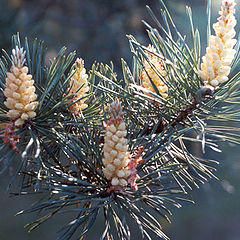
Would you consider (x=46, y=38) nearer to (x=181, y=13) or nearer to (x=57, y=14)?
(x=57, y=14)

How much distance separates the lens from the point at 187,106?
357 mm

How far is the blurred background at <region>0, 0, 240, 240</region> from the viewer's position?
Answer: 187cm

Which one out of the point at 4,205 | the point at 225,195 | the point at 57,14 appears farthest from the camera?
the point at 57,14

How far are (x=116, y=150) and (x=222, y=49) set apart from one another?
0.43ft

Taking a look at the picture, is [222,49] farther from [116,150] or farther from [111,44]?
[111,44]

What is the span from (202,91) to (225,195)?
72.9 inches

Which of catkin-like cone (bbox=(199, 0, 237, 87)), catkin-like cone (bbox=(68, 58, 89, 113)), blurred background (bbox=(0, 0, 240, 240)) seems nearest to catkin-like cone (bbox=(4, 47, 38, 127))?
catkin-like cone (bbox=(68, 58, 89, 113))

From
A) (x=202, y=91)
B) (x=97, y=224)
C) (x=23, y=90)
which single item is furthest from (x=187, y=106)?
(x=97, y=224)

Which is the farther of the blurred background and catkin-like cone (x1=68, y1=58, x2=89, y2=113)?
the blurred background

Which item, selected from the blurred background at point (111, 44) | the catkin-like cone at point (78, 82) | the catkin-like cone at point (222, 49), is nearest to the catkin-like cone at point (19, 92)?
the catkin-like cone at point (78, 82)

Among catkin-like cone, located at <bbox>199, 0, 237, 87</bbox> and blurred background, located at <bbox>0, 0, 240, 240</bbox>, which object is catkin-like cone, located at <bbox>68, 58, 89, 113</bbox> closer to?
catkin-like cone, located at <bbox>199, 0, 237, 87</bbox>

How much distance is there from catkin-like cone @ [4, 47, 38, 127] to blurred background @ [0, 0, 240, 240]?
1.54 m

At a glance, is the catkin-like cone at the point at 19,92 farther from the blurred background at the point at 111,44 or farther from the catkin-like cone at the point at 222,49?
the blurred background at the point at 111,44

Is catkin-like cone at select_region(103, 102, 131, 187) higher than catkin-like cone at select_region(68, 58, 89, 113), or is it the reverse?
catkin-like cone at select_region(68, 58, 89, 113)
